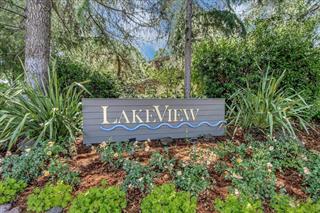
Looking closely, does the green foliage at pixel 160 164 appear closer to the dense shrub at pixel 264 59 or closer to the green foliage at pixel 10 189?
the green foliage at pixel 10 189

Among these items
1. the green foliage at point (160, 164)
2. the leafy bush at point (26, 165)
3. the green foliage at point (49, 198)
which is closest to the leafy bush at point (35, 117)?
the leafy bush at point (26, 165)

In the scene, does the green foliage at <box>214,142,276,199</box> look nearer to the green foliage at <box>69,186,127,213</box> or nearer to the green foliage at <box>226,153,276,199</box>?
the green foliage at <box>226,153,276,199</box>

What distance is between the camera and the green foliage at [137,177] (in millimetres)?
2178

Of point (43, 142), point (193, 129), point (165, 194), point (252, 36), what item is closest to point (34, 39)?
point (43, 142)

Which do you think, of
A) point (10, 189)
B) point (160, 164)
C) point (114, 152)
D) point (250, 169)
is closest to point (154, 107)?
point (114, 152)

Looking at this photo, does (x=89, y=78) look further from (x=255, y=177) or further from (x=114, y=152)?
(x=255, y=177)

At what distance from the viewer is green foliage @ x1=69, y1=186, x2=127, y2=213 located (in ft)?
6.26

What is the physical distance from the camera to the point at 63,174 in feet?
7.57

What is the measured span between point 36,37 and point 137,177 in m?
2.76

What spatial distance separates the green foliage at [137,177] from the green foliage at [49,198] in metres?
0.45

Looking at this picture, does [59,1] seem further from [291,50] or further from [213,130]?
[291,50]

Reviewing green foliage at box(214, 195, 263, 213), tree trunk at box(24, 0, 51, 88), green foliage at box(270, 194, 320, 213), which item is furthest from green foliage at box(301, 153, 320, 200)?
tree trunk at box(24, 0, 51, 88)

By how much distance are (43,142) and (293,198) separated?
2.34 meters

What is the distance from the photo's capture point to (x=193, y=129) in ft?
11.3
